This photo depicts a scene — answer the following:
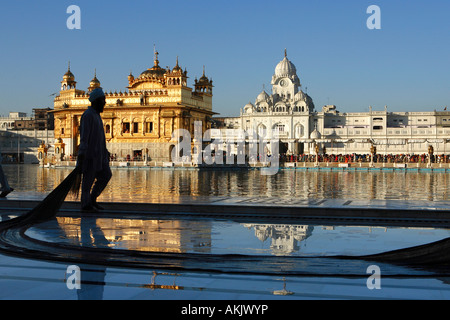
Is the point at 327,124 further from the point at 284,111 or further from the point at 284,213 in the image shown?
the point at 284,213

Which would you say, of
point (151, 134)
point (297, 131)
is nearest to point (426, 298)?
point (151, 134)

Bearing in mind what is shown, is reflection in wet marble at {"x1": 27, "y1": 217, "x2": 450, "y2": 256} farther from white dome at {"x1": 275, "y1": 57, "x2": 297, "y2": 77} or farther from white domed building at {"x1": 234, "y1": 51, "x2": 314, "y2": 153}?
white dome at {"x1": 275, "y1": 57, "x2": 297, "y2": 77}

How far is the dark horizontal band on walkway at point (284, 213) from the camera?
865cm

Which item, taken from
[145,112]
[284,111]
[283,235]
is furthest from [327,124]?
[283,235]

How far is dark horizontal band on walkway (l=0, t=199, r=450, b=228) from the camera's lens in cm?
865

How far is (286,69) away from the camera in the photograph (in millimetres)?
96562

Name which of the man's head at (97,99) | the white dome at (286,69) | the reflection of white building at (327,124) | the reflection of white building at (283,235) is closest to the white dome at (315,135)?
the reflection of white building at (327,124)

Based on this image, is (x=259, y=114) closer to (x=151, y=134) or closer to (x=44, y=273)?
(x=151, y=134)

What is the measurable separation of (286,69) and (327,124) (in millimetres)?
11190

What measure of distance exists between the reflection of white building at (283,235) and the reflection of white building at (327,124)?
74898 mm

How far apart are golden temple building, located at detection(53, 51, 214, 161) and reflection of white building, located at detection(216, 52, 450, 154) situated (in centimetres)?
2745
